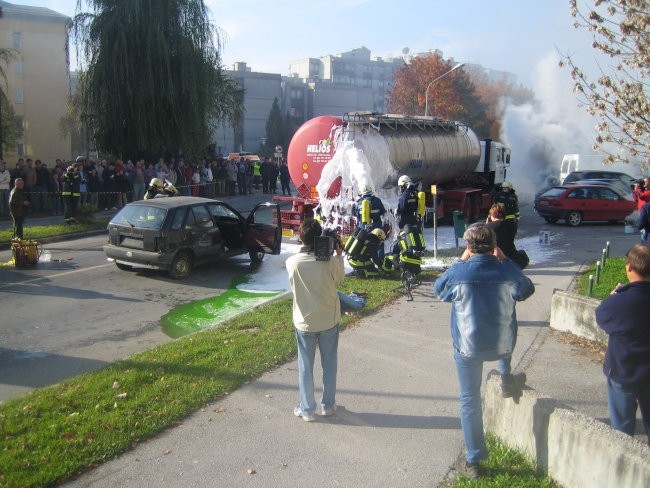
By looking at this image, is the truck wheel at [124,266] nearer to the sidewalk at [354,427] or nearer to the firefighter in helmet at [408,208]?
the firefighter in helmet at [408,208]

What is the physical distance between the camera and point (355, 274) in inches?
466

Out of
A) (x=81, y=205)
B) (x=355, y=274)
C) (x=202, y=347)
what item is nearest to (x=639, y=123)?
(x=355, y=274)

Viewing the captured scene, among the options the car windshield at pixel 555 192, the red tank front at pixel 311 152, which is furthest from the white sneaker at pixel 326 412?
the car windshield at pixel 555 192

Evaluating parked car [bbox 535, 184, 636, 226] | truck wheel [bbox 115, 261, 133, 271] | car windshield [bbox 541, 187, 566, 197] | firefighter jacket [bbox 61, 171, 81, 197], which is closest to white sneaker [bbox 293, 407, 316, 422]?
truck wheel [bbox 115, 261, 133, 271]

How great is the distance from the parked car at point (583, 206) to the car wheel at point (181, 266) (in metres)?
13.8

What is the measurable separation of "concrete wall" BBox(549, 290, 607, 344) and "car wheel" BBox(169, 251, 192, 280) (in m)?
6.77

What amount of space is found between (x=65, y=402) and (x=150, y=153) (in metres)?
21.3

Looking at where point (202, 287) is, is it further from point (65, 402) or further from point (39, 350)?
point (65, 402)

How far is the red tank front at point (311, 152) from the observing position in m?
14.9

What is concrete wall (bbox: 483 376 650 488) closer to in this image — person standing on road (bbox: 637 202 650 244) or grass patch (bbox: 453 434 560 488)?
grass patch (bbox: 453 434 560 488)

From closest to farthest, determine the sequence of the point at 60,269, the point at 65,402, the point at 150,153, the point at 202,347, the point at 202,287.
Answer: the point at 65,402 → the point at 202,347 → the point at 202,287 → the point at 60,269 → the point at 150,153

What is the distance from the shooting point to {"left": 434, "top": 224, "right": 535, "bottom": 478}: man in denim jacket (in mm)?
4191

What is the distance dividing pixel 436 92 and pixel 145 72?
2931cm

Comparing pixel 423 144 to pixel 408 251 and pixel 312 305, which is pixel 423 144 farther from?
pixel 312 305
